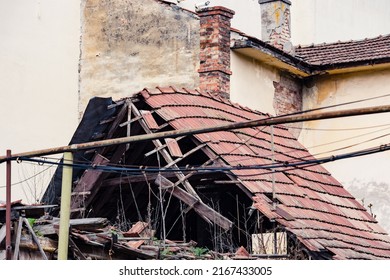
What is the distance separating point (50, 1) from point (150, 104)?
8.27 meters

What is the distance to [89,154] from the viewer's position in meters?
21.2

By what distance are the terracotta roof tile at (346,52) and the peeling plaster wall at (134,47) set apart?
3.31 m

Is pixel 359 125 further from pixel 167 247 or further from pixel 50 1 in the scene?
pixel 167 247

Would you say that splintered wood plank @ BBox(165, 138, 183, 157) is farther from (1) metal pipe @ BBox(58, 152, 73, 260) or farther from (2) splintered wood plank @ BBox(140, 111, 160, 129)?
(1) metal pipe @ BBox(58, 152, 73, 260)

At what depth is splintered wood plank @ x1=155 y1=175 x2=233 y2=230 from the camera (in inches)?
787

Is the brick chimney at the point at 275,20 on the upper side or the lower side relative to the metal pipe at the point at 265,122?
upper

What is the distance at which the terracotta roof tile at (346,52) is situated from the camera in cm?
2788

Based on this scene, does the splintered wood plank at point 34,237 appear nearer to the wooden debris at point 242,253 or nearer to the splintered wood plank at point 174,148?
the wooden debris at point 242,253

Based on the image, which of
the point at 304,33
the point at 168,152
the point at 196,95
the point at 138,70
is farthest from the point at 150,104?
the point at 304,33

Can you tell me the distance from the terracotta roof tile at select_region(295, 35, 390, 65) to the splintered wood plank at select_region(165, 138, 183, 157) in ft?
26.1

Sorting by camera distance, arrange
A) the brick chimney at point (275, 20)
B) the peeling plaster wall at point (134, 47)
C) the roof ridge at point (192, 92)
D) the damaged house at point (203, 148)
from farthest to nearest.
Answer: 1. the brick chimney at point (275, 20)
2. the peeling plaster wall at point (134, 47)
3. the roof ridge at point (192, 92)
4. the damaged house at point (203, 148)

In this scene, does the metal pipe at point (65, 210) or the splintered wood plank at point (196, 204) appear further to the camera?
the splintered wood plank at point (196, 204)

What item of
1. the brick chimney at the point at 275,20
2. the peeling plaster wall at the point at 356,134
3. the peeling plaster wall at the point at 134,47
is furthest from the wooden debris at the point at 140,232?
the brick chimney at the point at 275,20

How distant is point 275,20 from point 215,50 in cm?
321
